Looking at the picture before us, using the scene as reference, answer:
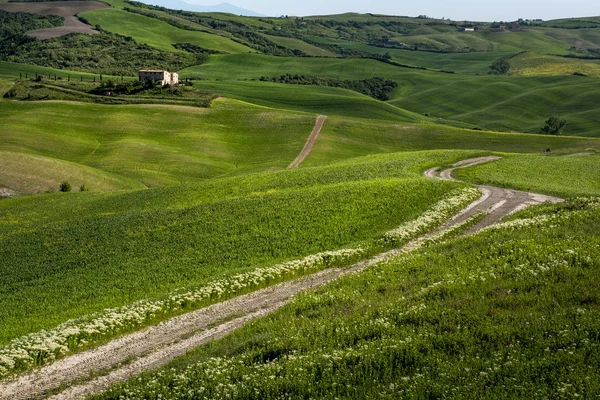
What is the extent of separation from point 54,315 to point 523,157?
69.3 metres

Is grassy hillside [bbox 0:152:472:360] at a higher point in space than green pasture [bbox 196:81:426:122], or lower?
lower

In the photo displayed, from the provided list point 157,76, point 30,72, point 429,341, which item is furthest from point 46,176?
point 30,72

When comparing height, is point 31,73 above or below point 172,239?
above

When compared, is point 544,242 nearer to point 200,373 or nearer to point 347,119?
point 200,373

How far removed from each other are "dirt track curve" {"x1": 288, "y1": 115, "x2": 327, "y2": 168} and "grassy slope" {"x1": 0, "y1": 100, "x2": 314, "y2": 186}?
4.53 feet

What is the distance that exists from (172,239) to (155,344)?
18.8 meters

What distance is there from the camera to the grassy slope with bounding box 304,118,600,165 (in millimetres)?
102562

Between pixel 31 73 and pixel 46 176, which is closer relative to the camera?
pixel 46 176

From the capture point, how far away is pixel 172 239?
133ft

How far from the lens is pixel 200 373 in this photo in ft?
58.3

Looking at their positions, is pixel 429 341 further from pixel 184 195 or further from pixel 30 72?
pixel 30 72

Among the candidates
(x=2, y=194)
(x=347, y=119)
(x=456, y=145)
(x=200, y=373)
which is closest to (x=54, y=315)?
(x=200, y=373)

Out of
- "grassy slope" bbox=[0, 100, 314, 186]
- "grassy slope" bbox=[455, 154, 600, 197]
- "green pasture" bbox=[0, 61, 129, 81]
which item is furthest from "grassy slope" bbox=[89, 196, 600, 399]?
"green pasture" bbox=[0, 61, 129, 81]

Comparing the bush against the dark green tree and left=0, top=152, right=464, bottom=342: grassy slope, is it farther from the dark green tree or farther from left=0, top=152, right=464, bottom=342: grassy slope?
the dark green tree
